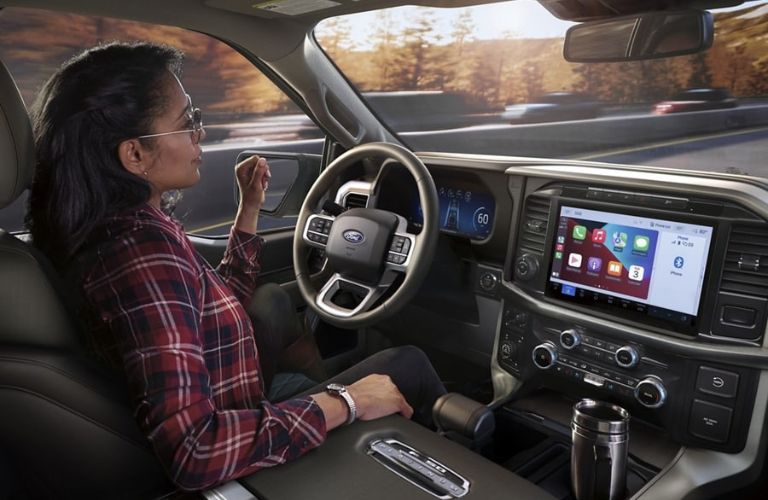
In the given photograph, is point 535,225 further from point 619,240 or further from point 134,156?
point 134,156

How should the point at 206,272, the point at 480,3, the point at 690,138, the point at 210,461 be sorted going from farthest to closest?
1. the point at 690,138
2. the point at 480,3
3. the point at 206,272
4. the point at 210,461

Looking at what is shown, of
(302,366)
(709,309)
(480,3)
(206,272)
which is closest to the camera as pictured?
(206,272)

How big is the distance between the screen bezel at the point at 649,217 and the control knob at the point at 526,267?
48mm

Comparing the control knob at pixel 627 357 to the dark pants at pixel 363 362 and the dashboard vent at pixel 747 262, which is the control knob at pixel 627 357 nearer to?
the dashboard vent at pixel 747 262

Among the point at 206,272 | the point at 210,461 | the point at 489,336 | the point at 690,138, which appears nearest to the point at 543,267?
the point at 489,336

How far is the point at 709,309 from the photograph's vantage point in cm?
165

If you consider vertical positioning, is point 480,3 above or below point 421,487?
above

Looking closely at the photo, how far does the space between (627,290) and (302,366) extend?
4.03ft

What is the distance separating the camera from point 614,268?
186cm

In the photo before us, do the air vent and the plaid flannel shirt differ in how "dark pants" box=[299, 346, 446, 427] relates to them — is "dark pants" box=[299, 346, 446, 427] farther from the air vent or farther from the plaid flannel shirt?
the air vent

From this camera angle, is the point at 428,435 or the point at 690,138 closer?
the point at 428,435

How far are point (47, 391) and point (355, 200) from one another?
1.46m

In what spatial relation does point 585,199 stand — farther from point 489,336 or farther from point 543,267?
point 489,336

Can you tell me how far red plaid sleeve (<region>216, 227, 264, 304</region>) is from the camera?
2.06m
